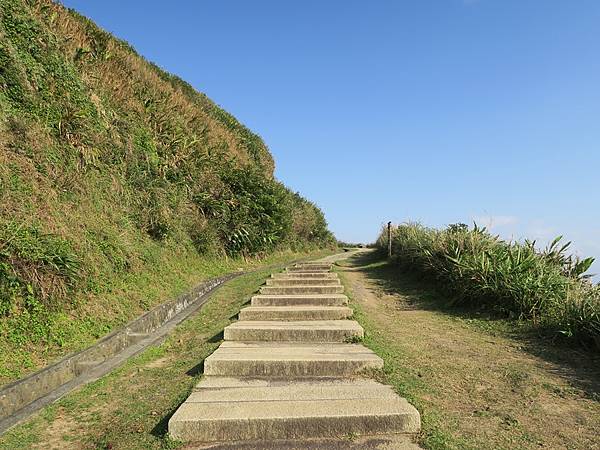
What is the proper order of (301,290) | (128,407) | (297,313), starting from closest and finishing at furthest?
(128,407) → (297,313) → (301,290)

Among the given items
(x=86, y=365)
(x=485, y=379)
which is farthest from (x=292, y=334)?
(x=86, y=365)

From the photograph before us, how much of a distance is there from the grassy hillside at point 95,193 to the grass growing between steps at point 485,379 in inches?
140

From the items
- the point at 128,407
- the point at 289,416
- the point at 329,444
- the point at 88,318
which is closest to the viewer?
the point at 329,444

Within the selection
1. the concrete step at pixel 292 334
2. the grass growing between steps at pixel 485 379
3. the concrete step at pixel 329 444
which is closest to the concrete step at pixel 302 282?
the grass growing between steps at pixel 485 379

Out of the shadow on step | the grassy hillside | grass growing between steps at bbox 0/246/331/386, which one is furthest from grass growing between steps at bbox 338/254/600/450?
the grassy hillside

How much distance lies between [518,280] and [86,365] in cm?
625

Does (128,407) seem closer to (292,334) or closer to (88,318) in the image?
(292,334)

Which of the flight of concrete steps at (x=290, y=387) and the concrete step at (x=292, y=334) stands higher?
the concrete step at (x=292, y=334)

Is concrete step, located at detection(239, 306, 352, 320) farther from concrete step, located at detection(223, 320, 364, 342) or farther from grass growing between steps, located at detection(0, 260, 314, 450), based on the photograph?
concrete step, located at detection(223, 320, 364, 342)

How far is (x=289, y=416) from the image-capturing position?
284 centimetres

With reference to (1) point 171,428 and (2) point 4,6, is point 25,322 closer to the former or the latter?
(1) point 171,428

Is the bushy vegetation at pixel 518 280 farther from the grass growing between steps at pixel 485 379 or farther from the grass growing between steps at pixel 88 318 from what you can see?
the grass growing between steps at pixel 88 318

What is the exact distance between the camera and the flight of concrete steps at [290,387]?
9.18ft

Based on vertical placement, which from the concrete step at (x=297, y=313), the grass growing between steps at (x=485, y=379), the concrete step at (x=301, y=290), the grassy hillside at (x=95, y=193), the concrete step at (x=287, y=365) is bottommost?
the grass growing between steps at (x=485, y=379)
